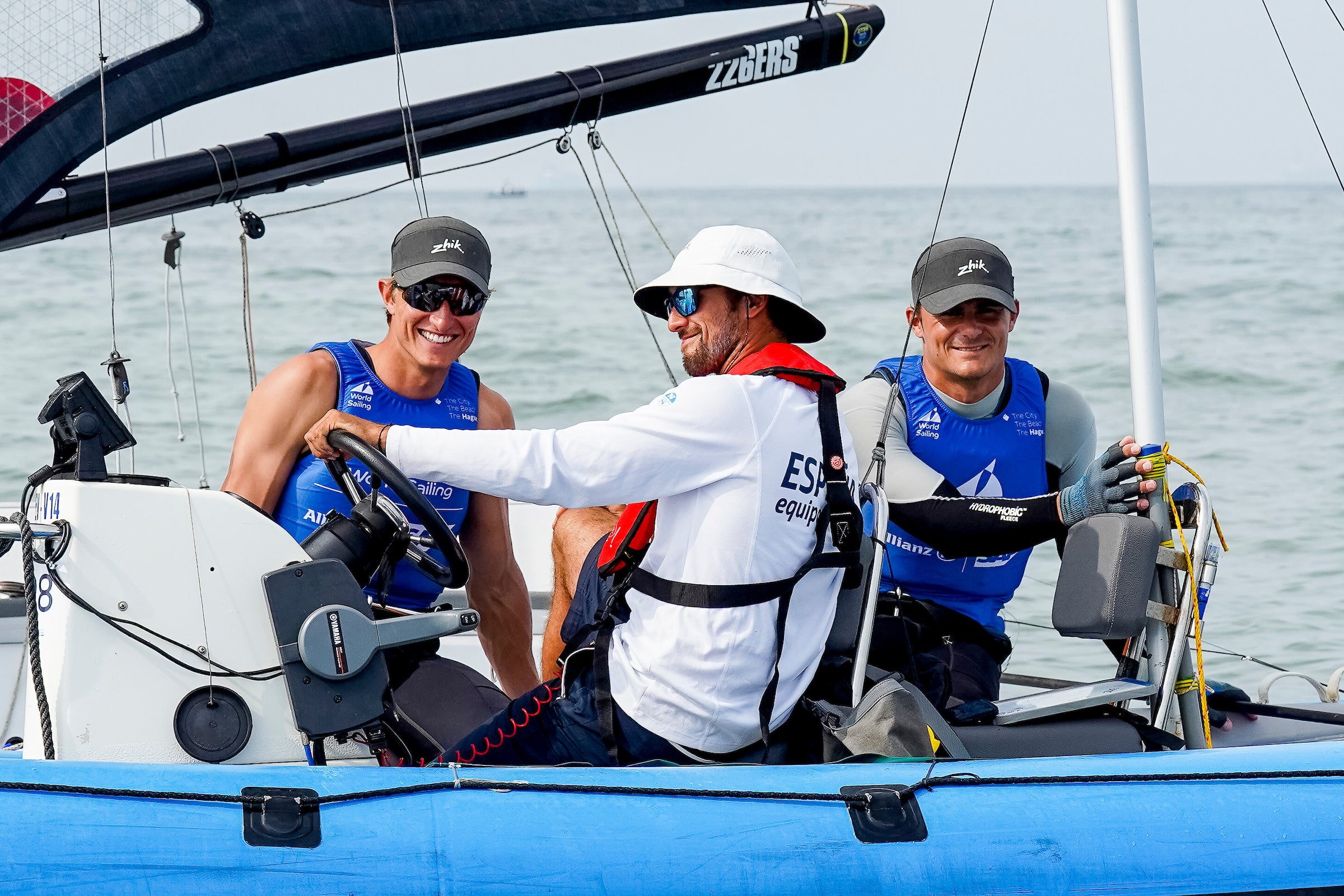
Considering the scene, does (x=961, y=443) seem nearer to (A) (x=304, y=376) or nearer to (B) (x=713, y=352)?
(B) (x=713, y=352)

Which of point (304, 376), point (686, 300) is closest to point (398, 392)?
point (304, 376)

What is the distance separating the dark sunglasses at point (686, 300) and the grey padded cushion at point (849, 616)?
1.52 ft

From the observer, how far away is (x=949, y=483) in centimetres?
271

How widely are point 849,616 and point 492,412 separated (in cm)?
100

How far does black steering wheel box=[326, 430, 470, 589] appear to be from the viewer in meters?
2.11

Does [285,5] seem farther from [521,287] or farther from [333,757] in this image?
[521,287]

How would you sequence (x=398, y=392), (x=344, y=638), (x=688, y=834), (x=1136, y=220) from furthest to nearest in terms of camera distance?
(x=1136, y=220) < (x=398, y=392) < (x=344, y=638) < (x=688, y=834)

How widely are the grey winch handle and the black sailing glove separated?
1069mm

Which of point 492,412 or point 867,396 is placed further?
point 492,412

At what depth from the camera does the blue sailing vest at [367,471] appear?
2.69 metres

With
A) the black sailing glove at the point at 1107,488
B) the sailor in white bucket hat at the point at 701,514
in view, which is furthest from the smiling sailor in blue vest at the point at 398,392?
the black sailing glove at the point at 1107,488

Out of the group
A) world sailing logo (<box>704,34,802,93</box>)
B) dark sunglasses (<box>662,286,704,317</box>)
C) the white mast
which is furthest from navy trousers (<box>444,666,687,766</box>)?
world sailing logo (<box>704,34,802,93</box>)

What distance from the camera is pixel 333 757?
8.27 feet

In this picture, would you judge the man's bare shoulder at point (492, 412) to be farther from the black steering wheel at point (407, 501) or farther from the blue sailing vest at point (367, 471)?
the black steering wheel at point (407, 501)
